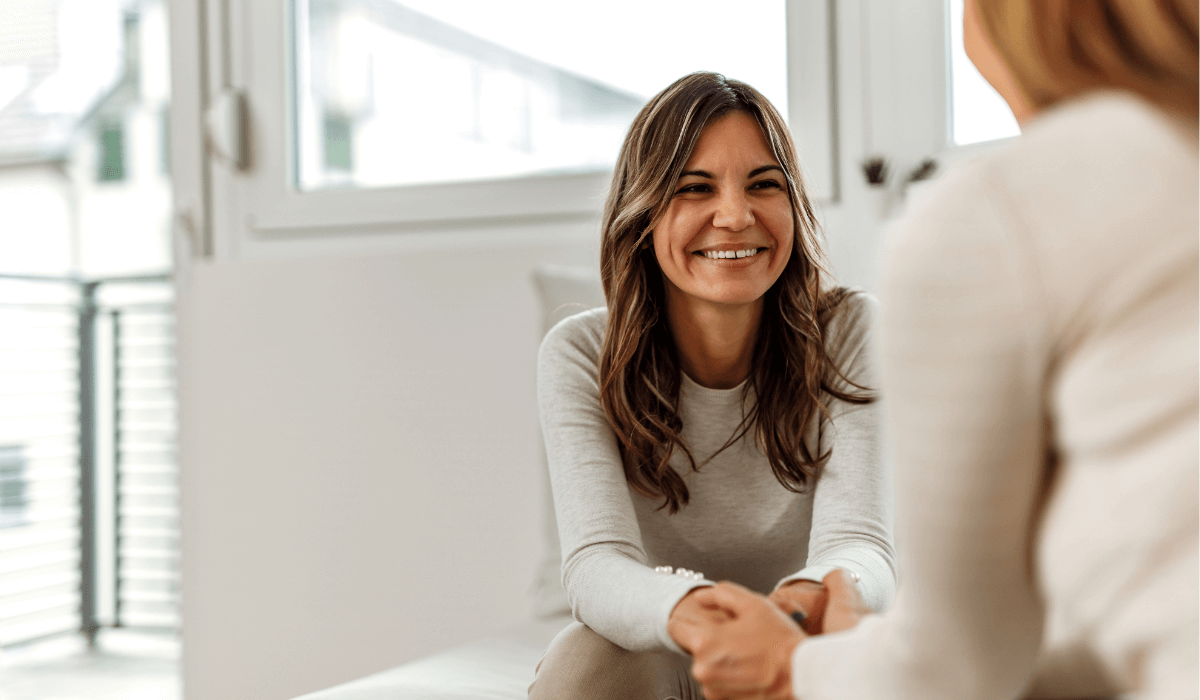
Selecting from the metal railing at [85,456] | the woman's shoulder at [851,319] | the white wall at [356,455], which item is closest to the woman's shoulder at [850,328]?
the woman's shoulder at [851,319]

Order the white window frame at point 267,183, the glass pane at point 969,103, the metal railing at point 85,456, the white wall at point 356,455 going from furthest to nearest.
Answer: the metal railing at point 85,456 < the white window frame at point 267,183 < the white wall at point 356,455 < the glass pane at point 969,103

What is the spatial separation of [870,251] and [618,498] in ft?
2.59

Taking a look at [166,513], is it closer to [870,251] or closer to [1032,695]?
[870,251]

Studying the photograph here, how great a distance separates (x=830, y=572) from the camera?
0.86 m

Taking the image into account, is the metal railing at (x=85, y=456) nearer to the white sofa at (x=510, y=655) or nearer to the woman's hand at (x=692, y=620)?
the white sofa at (x=510, y=655)

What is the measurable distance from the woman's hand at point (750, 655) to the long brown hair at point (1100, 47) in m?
0.39

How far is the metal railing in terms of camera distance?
2.55m

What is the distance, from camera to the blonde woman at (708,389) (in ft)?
3.49

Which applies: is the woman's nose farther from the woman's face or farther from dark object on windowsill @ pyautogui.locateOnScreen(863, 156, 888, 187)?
dark object on windowsill @ pyautogui.locateOnScreen(863, 156, 888, 187)

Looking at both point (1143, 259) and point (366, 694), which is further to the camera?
point (366, 694)

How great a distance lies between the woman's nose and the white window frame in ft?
2.77

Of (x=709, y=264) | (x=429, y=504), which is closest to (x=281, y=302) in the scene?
(x=429, y=504)

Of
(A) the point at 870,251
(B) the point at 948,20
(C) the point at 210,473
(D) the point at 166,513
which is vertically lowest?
(D) the point at 166,513

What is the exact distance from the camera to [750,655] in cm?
66
